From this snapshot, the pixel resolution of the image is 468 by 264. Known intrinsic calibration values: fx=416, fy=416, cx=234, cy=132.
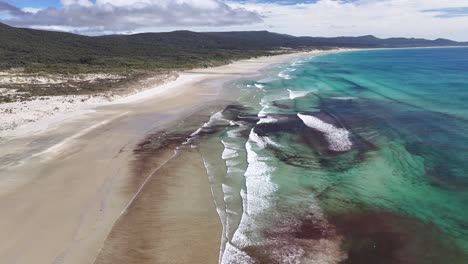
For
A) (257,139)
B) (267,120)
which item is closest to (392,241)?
(257,139)

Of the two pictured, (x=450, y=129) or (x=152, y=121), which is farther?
(x=152, y=121)

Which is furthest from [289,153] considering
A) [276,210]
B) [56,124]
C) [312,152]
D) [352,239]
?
[56,124]

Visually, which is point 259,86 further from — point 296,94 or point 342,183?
point 342,183

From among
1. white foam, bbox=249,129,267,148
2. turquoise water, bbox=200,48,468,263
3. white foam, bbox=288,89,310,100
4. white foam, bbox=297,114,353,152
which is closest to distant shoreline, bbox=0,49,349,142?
turquoise water, bbox=200,48,468,263

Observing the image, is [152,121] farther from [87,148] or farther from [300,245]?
[300,245]

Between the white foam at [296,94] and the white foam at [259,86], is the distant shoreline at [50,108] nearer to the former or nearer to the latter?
the white foam at [259,86]

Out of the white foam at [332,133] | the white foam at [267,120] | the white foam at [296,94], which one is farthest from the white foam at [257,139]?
the white foam at [296,94]

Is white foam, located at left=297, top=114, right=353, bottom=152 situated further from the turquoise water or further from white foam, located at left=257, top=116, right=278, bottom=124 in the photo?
white foam, located at left=257, top=116, right=278, bottom=124
